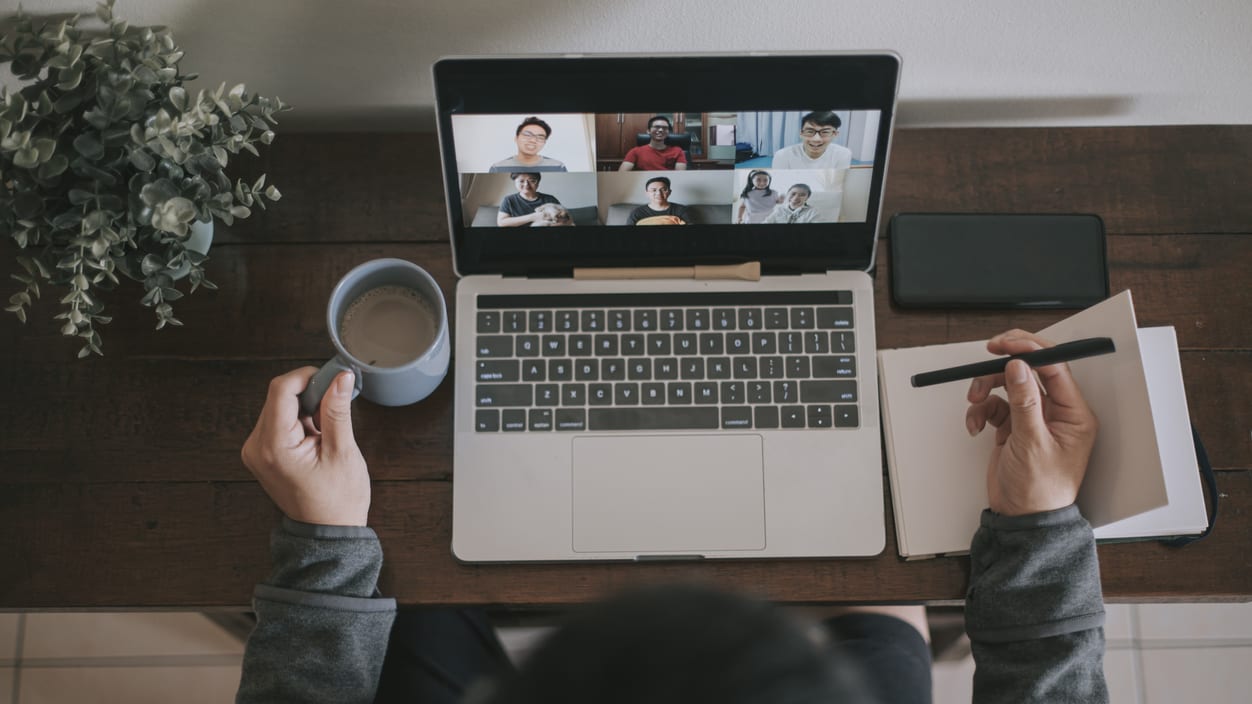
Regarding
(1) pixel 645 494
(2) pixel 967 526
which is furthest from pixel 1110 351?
(1) pixel 645 494

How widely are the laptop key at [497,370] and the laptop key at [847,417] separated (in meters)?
0.32

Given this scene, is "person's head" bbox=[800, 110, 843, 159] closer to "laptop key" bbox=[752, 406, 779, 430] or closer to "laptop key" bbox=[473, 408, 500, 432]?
"laptop key" bbox=[752, 406, 779, 430]

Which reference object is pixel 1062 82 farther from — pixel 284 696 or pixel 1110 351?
pixel 284 696

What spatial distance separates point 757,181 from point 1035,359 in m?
0.31

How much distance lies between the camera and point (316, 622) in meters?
0.77

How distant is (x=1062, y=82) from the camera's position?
932 mm

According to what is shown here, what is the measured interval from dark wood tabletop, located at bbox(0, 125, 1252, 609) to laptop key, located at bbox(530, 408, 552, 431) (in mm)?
94

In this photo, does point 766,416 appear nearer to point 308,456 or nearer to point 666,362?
point 666,362

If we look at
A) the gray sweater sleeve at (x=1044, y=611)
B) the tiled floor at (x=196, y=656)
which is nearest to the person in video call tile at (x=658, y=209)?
→ the gray sweater sleeve at (x=1044, y=611)

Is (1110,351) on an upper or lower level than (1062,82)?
lower

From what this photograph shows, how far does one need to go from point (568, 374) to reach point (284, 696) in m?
0.39

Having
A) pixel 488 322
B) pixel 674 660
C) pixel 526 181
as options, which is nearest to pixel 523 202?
pixel 526 181

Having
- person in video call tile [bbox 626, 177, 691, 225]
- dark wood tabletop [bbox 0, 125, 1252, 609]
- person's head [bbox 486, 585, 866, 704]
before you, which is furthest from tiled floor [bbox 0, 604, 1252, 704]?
person's head [bbox 486, 585, 866, 704]

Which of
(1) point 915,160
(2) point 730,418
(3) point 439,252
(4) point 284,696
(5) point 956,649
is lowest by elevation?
(5) point 956,649
